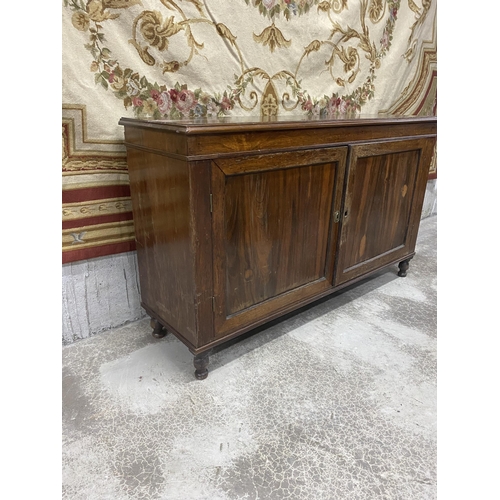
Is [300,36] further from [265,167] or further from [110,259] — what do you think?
[110,259]

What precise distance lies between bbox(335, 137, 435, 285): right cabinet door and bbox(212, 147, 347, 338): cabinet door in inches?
3.8

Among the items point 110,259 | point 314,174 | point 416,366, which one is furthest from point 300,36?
point 416,366

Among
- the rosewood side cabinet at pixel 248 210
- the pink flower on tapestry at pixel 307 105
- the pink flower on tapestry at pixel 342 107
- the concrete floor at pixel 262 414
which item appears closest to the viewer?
the concrete floor at pixel 262 414

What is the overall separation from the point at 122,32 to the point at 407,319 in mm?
1717

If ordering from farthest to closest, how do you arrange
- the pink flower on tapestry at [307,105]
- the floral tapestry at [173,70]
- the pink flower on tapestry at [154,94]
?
the pink flower on tapestry at [307,105]
the pink flower on tapestry at [154,94]
the floral tapestry at [173,70]

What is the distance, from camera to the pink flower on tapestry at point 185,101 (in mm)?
1573

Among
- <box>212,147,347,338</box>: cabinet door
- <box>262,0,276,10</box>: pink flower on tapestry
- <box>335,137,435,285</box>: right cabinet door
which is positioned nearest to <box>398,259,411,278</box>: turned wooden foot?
<box>335,137,435,285</box>: right cabinet door

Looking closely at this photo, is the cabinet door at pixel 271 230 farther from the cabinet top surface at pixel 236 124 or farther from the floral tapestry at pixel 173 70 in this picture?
the floral tapestry at pixel 173 70

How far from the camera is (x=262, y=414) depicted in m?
1.25

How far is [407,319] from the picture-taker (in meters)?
1.80

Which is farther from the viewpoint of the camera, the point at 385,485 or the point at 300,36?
the point at 300,36

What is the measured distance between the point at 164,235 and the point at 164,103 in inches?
23.2

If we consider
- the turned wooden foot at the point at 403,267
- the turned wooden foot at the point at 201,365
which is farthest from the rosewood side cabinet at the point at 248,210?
the turned wooden foot at the point at 403,267

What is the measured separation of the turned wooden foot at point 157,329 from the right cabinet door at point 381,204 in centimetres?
82
